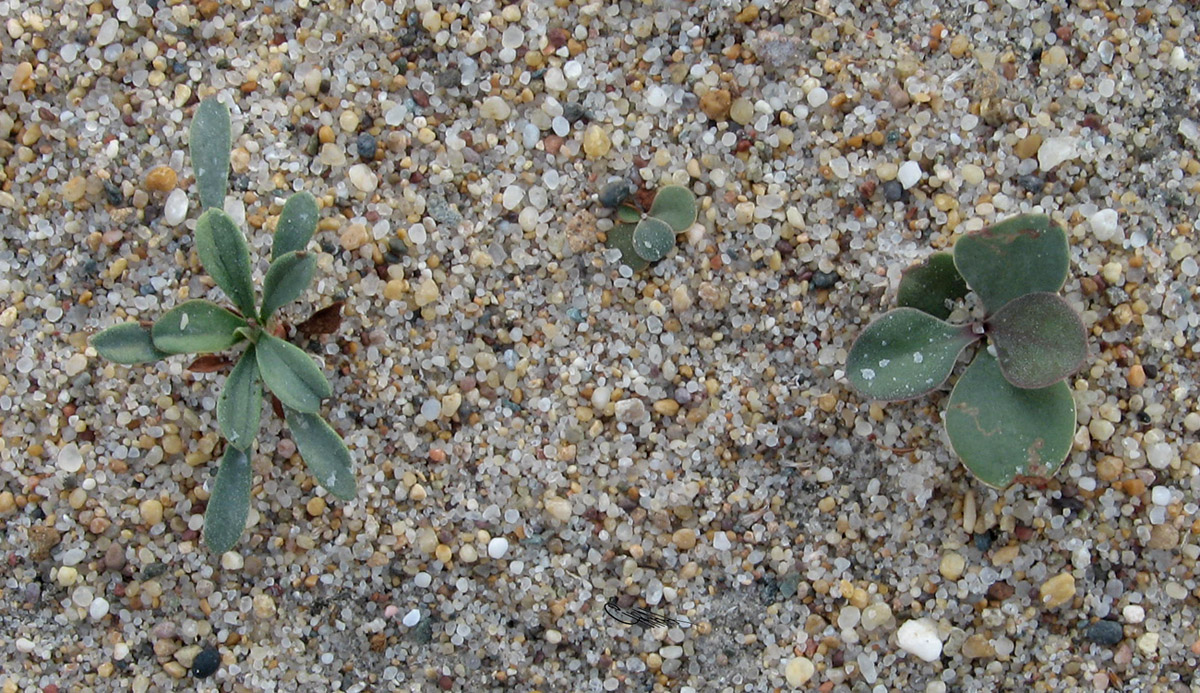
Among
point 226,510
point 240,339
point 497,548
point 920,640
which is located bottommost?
point 920,640

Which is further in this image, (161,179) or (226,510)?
(161,179)

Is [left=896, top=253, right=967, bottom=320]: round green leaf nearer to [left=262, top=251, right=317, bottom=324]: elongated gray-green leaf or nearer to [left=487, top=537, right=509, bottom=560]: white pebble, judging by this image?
[left=487, top=537, right=509, bottom=560]: white pebble

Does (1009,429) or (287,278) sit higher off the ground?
(287,278)

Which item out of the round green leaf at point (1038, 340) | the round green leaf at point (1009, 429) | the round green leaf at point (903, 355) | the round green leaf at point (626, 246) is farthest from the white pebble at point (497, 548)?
the round green leaf at point (1038, 340)

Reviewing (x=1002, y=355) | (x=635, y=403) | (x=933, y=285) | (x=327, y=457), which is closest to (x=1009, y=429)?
(x=1002, y=355)

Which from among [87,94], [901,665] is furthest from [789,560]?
[87,94]

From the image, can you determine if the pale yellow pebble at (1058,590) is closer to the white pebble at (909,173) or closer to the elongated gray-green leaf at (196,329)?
the white pebble at (909,173)

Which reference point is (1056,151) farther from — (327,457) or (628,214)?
(327,457)

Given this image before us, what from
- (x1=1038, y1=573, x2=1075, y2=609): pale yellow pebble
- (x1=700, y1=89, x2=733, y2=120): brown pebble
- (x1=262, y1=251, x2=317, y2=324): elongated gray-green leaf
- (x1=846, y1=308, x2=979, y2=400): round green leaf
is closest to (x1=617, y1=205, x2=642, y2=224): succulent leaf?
(x1=700, y1=89, x2=733, y2=120): brown pebble
